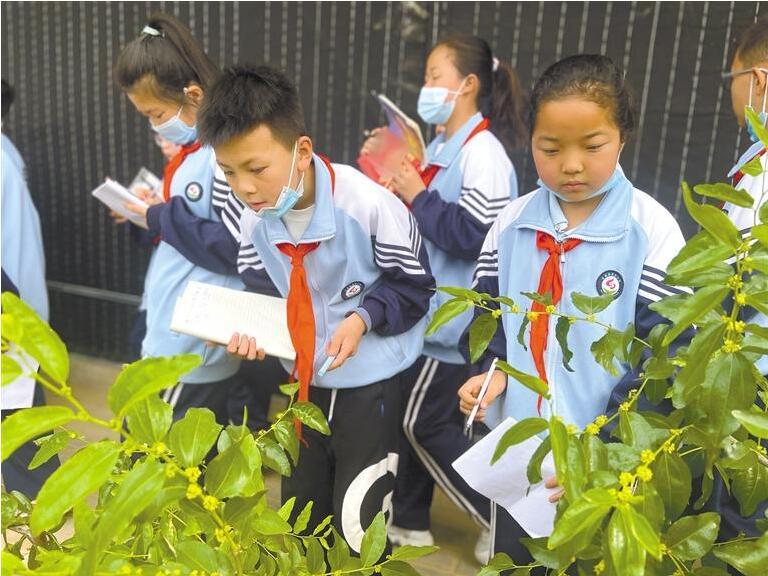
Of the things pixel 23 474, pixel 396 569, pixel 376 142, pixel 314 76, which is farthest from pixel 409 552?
pixel 314 76

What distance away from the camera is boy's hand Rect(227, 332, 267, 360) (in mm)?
1773

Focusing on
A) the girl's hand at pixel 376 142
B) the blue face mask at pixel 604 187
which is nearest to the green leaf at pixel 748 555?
the blue face mask at pixel 604 187

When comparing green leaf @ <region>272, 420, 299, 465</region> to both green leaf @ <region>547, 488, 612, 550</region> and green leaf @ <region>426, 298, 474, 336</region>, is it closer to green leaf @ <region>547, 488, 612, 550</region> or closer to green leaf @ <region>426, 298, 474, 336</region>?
green leaf @ <region>426, 298, 474, 336</region>

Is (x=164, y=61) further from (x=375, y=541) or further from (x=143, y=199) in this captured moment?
(x=375, y=541)

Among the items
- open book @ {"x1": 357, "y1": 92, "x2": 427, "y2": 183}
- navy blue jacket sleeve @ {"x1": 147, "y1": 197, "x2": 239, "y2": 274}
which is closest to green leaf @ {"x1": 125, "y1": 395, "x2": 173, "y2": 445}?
navy blue jacket sleeve @ {"x1": 147, "y1": 197, "x2": 239, "y2": 274}

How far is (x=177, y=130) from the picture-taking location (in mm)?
2281

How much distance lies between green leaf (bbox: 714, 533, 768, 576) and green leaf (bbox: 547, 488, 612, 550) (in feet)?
0.81

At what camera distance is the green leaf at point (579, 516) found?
66 centimetres

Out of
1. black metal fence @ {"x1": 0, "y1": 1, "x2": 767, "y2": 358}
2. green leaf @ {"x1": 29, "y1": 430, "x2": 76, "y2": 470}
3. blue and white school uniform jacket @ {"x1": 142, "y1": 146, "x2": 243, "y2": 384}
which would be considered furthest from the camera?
black metal fence @ {"x1": 0, "y1": 1, "x2": 767, "y2": 358}

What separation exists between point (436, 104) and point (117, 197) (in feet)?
3.51

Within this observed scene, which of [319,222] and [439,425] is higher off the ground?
[319,222]

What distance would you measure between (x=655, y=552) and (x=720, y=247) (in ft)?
0.98

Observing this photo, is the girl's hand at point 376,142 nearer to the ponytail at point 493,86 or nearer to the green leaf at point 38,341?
the ponytail at point 493,86

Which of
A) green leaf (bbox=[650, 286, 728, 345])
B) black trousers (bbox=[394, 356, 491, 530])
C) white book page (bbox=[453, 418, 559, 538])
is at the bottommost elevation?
black trousers (bbox=[394, 356, 491, 530])
